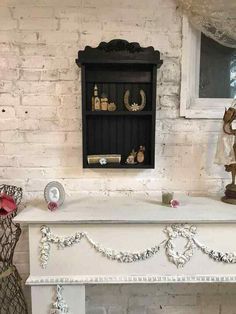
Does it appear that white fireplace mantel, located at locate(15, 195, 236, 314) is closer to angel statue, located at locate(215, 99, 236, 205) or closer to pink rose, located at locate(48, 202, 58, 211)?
pink rose, located at locate(48, 202, 58, 211)

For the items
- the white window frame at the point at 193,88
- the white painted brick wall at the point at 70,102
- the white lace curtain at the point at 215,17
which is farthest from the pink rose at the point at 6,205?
the white lace curtain at the point at 215,17

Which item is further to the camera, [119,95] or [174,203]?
[119,95]

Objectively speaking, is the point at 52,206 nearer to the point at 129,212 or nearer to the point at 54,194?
the point at 54,194

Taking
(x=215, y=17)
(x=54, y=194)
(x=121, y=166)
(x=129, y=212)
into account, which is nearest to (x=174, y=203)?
(x=129, y=212)

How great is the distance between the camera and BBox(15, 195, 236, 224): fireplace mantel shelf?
55.8 inches

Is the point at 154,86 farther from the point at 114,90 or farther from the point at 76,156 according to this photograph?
the point at 76,156

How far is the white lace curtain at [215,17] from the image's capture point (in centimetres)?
159

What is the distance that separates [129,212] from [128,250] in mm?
174

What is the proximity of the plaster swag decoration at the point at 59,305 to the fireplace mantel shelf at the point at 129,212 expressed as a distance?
340 mm

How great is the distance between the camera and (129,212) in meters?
1.50

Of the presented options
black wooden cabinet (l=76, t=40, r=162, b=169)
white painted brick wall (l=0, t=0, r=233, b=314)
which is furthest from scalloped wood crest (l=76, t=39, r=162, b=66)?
white painted brick wall (l=0, t=0, r=233, b=314)

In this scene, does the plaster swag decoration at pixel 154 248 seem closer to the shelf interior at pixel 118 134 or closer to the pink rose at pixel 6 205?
the pink rose at pixel 6 205

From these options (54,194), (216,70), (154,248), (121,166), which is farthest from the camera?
(216,70)

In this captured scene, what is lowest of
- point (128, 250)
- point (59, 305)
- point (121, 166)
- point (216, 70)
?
point (59, 305)
